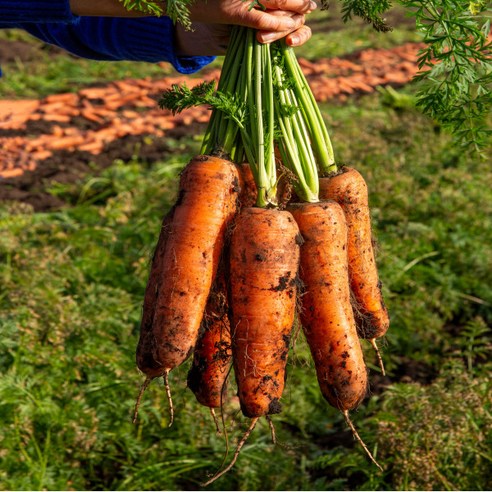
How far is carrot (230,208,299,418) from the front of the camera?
6.85ft

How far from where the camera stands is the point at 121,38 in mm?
2520

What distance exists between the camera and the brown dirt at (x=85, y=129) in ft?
20.0

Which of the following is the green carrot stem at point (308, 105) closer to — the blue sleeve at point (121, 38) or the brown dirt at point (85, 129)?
the blue sleeve at point (121, 38)

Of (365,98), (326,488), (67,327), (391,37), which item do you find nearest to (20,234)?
(67,327)

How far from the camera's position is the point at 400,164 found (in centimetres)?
574

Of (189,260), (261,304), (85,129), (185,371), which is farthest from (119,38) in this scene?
(85,129)

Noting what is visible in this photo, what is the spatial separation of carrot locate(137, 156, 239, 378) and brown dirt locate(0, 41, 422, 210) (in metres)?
3.28

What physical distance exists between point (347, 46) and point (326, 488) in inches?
369

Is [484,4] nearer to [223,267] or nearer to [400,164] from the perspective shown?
[223,267]

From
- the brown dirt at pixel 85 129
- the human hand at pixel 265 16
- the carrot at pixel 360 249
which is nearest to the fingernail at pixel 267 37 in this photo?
the human hand at pixel 265 16

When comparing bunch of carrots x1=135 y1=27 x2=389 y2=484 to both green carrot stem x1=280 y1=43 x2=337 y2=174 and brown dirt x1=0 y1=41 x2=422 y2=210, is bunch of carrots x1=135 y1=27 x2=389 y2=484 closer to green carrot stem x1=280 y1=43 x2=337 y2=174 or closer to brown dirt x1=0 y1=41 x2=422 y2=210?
green carrot stem x1=280 y1=43 x2=337 y2=174

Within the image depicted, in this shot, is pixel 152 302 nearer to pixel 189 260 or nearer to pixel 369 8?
pixel 189 260

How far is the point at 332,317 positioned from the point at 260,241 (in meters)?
0.35

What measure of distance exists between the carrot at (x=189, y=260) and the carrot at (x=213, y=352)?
5.0 inches
